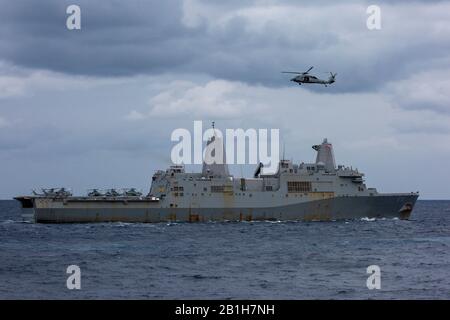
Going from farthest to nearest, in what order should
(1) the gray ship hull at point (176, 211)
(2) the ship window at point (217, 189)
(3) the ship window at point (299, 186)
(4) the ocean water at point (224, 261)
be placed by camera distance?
1. (3) the ship window at point (299, 186)
2. (2) the ship window at point (217, 189)
3. (1) the gray ship hull at point (176, 211)
4. (4) the ocean water at point (224, 261)

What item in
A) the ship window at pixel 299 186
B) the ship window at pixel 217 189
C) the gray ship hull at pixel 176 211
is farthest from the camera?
the ship window at pixel 299 186

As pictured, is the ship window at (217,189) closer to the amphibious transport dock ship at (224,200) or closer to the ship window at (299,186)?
the amphibious transport dock ship at (224,200)

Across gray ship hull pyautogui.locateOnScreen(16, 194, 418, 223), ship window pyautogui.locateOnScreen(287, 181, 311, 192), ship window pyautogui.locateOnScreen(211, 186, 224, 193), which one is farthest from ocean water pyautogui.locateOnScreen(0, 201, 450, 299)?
ship window pyautogui.locateOnScreen(287, 181, 311, 192)

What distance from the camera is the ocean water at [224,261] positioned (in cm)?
3150

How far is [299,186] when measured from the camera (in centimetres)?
6956

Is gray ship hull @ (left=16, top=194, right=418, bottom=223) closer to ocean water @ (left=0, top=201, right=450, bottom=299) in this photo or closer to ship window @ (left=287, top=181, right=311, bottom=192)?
ship window @ (left=287, top=181, right=311, bottom=192)

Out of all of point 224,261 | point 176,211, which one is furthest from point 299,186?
point 224,261

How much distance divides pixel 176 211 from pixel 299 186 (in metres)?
11.3

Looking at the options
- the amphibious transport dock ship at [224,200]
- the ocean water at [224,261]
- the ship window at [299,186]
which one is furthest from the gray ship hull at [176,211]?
the ocean water at [224,261]

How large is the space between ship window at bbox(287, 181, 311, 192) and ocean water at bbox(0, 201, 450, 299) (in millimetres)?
6049

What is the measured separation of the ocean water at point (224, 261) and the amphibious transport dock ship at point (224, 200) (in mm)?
4020

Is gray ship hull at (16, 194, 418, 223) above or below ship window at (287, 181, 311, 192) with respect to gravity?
below

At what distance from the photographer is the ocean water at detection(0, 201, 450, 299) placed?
3150 cm

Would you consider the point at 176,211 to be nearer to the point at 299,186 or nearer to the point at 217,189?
the point at 217,189
